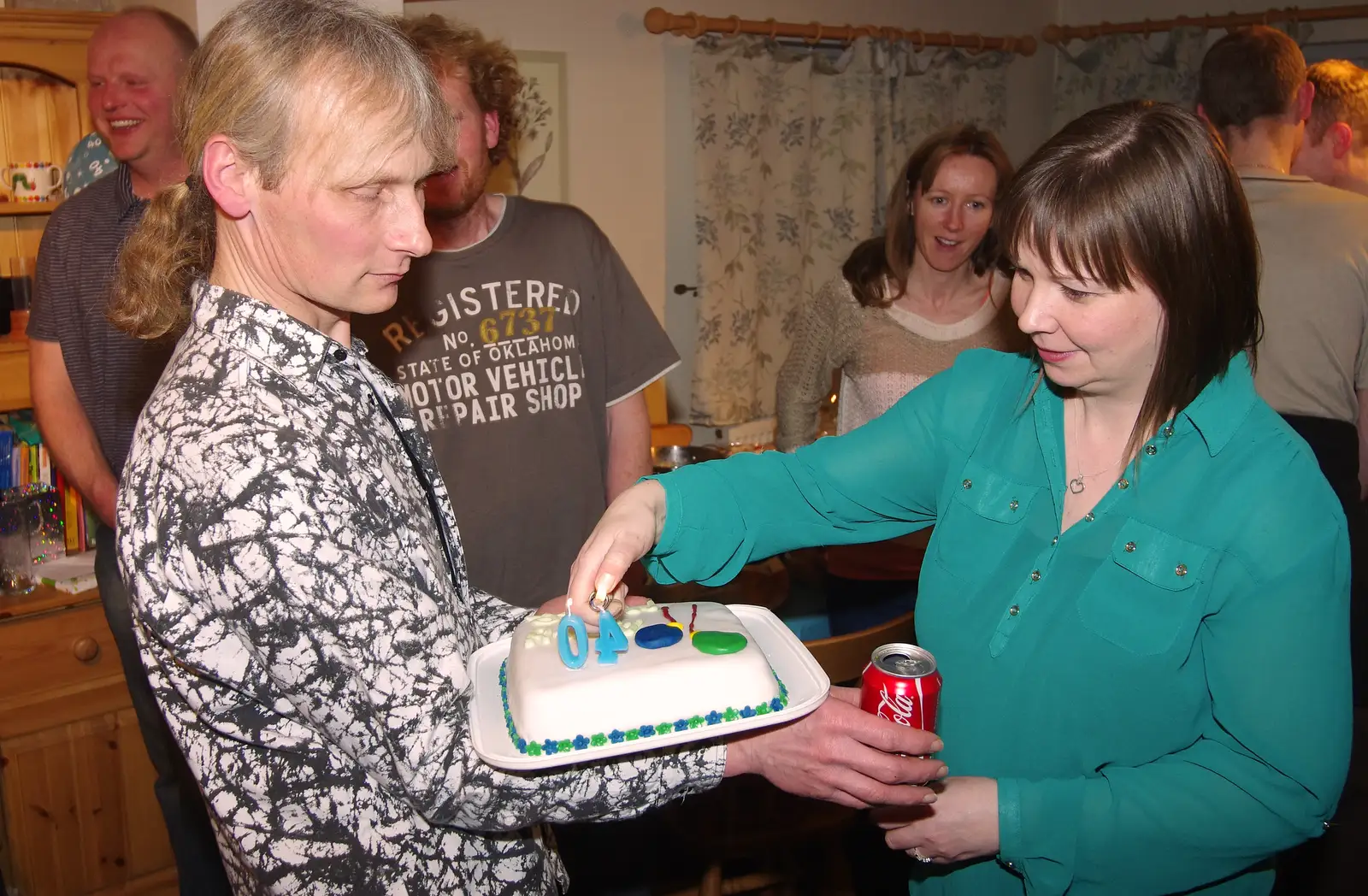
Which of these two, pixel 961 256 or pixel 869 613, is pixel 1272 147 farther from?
pixel 869 613

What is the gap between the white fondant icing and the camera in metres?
1.06

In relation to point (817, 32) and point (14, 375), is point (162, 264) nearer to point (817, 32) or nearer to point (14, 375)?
point (14, 375)

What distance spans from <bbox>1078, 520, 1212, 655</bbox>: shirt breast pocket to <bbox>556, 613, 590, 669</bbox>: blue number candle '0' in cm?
58

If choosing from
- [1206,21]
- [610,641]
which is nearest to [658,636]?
[610,641]

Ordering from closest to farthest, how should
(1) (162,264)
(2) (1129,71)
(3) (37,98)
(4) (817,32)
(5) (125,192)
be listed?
(1) (162,264), (5) (125,192), (3) (37,98), (4) (817,32), (2) (1129,71)

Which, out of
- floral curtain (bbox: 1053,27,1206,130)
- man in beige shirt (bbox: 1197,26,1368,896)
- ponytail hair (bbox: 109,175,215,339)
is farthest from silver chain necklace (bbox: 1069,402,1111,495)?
floral curtain (bbox: 1053,27,1206,130)

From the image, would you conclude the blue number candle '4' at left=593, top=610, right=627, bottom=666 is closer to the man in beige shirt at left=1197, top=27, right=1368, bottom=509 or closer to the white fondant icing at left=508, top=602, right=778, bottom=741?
the white fondant icing at left=508, top=602, right=778, bottom=741

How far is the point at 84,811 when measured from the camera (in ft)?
9.15

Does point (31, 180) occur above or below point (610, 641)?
above

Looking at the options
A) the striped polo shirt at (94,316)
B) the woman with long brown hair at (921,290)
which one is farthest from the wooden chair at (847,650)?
the striped polo shirt at (94,316)

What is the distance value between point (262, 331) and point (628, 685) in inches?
21.5

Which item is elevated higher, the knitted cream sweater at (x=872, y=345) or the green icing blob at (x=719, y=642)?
the knitted cream sweater at (x=872, y=345)

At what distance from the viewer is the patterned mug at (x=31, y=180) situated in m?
2.85

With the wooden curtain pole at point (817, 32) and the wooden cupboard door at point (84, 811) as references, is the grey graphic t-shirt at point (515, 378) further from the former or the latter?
the wooden curtain pole at point (817, 32)
